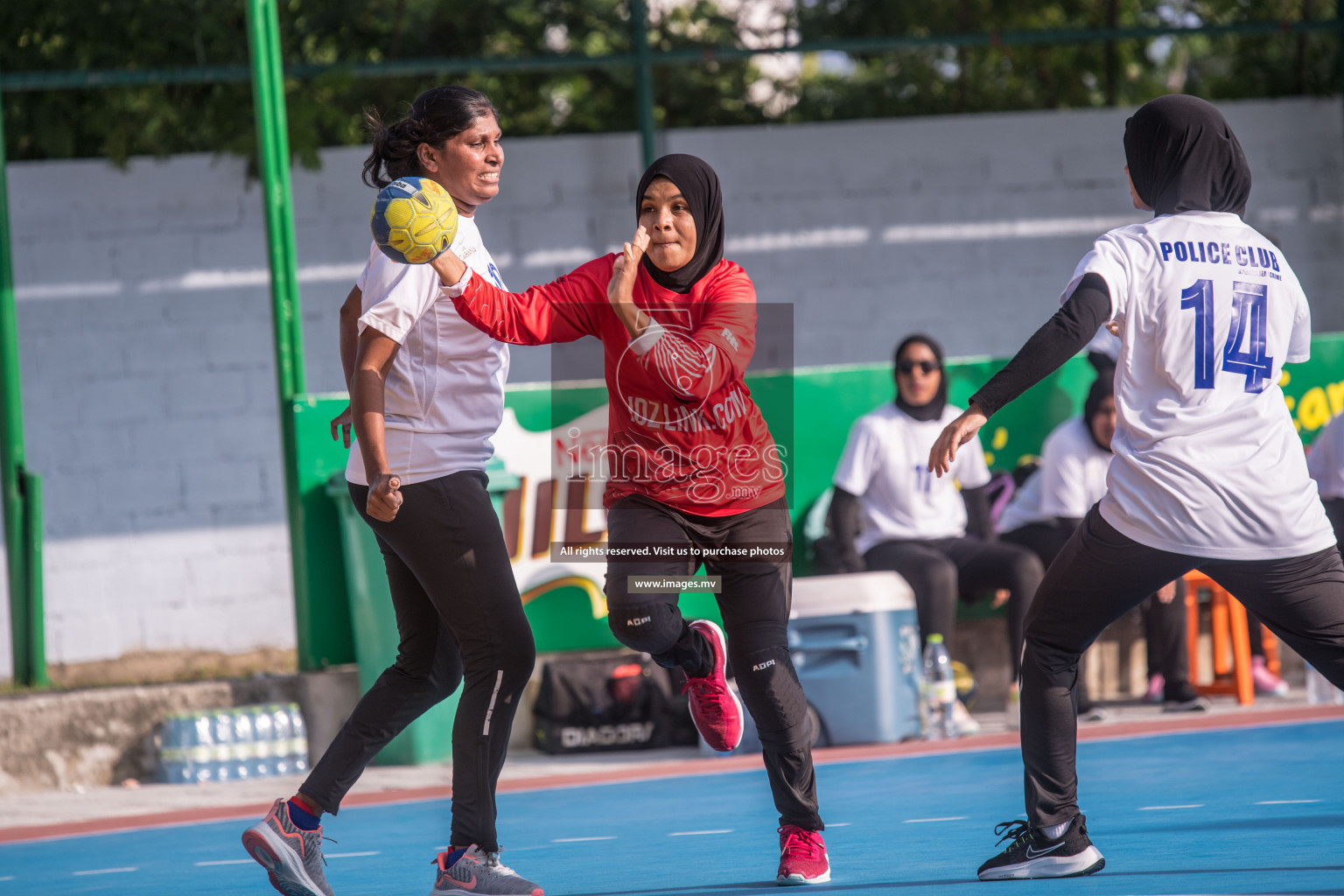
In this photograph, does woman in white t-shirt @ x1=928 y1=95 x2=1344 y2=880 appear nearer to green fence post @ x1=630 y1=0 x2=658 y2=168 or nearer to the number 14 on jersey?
the number 14 on jersey

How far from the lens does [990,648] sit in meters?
7.96

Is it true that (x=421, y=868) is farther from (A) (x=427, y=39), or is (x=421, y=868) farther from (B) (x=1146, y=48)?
(B) (x=1146, y=48)

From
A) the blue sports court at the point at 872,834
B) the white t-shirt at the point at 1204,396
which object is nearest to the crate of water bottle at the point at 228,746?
the blue sports court at the point at 872,834

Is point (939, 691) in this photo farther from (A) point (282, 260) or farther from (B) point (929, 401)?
(A) point (282, 260)

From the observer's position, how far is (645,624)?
154 inches

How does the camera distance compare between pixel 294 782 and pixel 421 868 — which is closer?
pixel 421 868

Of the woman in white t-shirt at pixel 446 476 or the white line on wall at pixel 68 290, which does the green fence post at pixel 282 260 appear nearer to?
the white line on wall at pixel 68 290

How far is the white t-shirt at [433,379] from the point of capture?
375 cm

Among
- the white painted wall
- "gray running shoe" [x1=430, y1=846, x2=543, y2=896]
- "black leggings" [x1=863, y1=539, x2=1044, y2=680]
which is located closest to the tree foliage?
the white painted wall

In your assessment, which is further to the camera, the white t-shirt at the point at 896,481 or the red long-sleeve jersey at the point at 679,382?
the white t-shirt at the point at 896,481

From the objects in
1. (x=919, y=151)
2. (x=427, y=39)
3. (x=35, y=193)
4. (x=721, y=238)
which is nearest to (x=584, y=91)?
(x=427, y=39)

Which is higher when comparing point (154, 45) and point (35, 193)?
point (154, 45)

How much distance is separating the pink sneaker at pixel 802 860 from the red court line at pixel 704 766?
8.46ft

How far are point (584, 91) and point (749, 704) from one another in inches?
292
